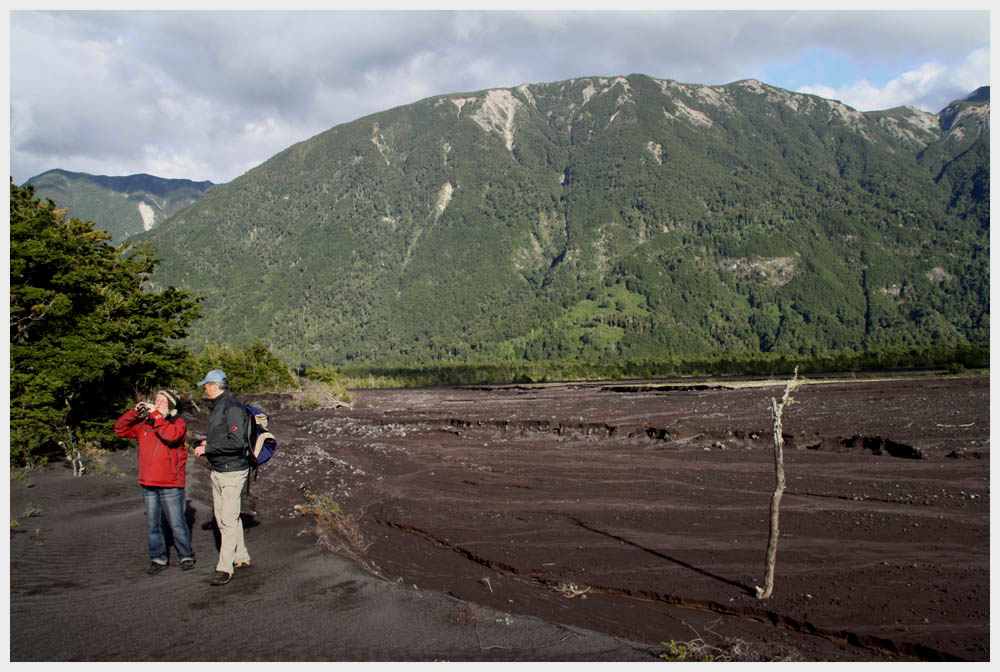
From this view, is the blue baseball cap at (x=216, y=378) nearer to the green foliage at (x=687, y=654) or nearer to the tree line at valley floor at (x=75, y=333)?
the green foliage at (x=687, y=654)

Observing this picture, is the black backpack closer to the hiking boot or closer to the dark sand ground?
the hiking boot

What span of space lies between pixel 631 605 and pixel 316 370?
268 feet

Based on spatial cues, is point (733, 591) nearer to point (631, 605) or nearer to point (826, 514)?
point (631, 605)

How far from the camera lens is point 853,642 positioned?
6895 millimetres

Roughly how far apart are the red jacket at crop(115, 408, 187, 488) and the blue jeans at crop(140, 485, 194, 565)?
6.3 inches

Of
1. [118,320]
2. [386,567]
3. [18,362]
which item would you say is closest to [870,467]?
[386,567]

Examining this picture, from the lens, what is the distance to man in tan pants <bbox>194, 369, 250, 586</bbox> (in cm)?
703

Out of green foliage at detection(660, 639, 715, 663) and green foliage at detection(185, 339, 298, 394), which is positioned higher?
green foliage at detection(185, 339, 298, 394)

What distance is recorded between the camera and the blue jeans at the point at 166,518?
24.4 ft

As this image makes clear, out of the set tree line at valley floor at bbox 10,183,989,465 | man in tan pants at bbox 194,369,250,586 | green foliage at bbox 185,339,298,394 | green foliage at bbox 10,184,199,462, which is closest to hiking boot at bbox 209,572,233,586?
man in tan pants at bbox 194,369,250,586

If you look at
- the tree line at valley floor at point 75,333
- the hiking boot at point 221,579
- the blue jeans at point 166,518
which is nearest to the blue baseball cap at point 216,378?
the blue jeans at point 166,518

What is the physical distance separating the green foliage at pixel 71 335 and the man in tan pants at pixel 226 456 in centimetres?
1020

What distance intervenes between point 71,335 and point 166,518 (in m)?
12.4

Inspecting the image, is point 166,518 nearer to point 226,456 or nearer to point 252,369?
point 226,456
